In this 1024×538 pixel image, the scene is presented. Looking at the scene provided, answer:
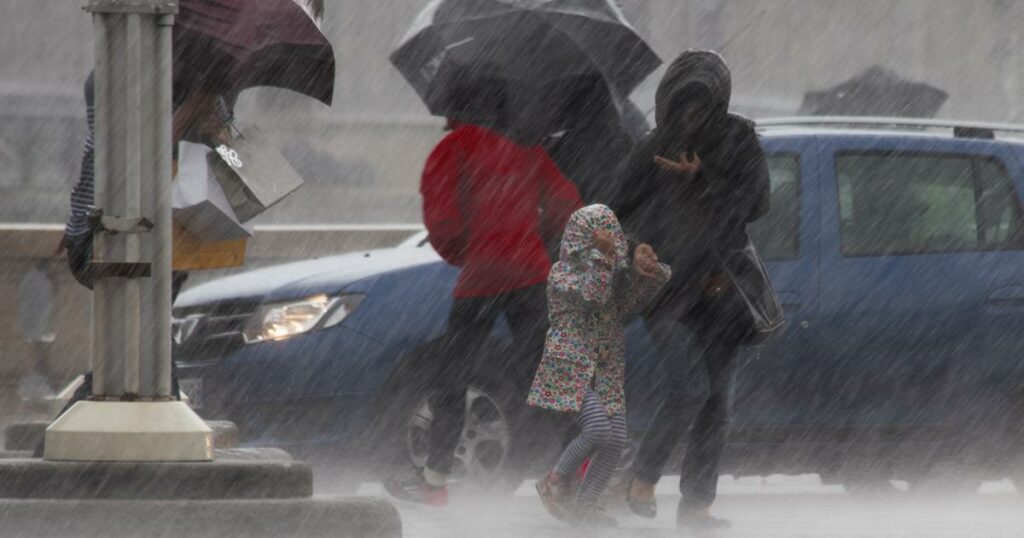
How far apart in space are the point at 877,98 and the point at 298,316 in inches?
913

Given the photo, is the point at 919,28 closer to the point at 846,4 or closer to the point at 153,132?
the point at 846,4

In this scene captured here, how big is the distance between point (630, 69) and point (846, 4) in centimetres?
3308

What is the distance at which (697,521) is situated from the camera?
25.2ft

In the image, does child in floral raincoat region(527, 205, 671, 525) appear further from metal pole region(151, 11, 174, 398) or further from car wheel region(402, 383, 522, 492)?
metal pole region(151, 11, 174, 398)

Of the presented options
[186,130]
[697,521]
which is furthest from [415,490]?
[186,130]

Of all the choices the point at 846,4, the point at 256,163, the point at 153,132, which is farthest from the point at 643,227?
the point at 846,4

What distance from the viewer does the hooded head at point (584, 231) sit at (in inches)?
287

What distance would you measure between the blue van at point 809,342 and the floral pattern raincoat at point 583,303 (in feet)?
3.29

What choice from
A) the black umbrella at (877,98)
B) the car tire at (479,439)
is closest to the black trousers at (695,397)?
the car tire at (479,439)

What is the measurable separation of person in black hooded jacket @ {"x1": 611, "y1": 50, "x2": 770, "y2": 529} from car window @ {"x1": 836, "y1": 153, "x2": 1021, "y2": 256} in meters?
1.38

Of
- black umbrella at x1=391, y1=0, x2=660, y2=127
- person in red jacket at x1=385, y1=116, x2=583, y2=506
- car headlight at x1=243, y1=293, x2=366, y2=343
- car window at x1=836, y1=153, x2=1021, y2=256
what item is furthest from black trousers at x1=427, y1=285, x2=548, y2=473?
car window at x1=836, y1=153, x2=1021, y2=256

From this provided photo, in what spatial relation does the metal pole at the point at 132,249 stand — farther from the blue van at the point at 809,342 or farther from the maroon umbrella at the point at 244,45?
the blue van at the point at 809,342

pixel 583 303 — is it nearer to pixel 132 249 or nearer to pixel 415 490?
pixel 415 490

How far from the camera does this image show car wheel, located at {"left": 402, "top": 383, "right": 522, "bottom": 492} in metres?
8.35
